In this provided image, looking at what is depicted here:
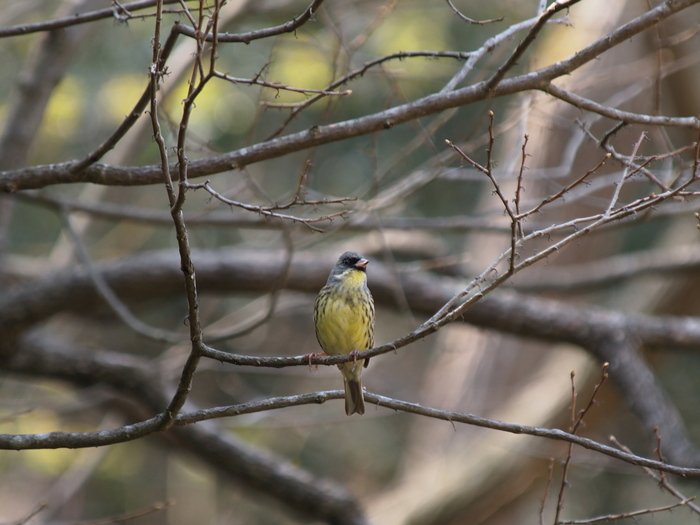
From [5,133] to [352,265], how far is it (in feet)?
11.4

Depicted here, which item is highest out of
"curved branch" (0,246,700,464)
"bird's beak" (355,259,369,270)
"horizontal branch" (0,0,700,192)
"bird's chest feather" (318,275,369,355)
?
"curved branch" (0,246,700,464)

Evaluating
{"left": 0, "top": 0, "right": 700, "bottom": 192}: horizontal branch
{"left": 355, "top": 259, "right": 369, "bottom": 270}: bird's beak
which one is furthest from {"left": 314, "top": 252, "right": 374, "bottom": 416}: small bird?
{"left": 0, "top": 0, "right": 700, "bottom": 192}: horizontal branch

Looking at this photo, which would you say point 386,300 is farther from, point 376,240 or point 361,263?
point 361,263

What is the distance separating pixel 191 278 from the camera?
2.83 m

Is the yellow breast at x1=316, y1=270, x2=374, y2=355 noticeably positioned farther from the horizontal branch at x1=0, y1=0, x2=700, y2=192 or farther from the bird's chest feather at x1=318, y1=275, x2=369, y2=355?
the horizontal branch at x1=0, y1=0, x2=700, y2=192

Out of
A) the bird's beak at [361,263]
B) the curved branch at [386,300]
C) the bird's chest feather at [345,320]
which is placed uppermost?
the curved branch at [386,300]

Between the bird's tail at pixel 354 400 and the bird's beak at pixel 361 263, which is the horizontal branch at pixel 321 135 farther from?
the bird's tail at pixel 354 400

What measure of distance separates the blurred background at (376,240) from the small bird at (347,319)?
494mm

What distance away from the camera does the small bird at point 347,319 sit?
4973 mm

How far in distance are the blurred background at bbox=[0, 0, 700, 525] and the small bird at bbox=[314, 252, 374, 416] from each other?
494 mm

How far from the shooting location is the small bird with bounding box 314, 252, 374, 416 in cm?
497

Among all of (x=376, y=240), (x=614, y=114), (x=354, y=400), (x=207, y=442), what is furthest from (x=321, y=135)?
(x=376, y=240)

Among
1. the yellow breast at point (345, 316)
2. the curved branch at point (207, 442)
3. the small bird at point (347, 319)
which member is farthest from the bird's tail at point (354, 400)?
the curved branch at point (207, 442)

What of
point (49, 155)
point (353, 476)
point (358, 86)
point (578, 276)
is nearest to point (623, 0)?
point (578, 276)
